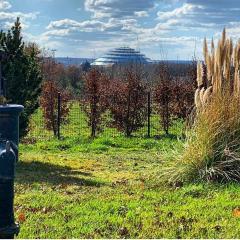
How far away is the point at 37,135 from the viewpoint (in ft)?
59.5

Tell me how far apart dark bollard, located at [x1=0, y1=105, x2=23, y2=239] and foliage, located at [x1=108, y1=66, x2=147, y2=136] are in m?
14.1

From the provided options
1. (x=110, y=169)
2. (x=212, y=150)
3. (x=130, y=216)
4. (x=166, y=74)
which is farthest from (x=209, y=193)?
(x=166, y=74)

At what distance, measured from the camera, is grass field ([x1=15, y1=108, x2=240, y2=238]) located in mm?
5227

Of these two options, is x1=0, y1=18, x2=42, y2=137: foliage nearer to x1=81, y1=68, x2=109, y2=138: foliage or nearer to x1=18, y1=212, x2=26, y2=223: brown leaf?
x1=18, y1=212, x2=26, y2=223: brown leaf

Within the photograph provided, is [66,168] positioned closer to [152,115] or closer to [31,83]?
[31,83]

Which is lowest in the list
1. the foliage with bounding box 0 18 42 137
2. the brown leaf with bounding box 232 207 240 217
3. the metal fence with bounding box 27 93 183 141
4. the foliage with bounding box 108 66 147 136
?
the metal fence with bounding box 27 93 183 141

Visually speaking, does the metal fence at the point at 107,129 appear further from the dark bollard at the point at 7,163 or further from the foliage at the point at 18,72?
the dark bollard at the point at 7,163

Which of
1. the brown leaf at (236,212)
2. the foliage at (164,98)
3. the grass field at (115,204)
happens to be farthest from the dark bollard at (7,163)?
the foliage at (164,98)

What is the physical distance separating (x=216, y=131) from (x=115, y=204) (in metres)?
2.04

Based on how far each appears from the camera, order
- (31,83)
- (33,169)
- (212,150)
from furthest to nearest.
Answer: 1. (31,83)
2. (33,169)
3. (212,150)

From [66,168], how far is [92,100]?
26.5 ft

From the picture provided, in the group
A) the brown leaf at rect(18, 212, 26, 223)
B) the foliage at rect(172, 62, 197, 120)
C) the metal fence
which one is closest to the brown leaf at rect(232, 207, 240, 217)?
the brown leaf at rect(18, 212, 26, 223)

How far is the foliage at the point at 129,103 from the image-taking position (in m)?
18.1

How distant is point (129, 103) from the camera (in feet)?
59.9
